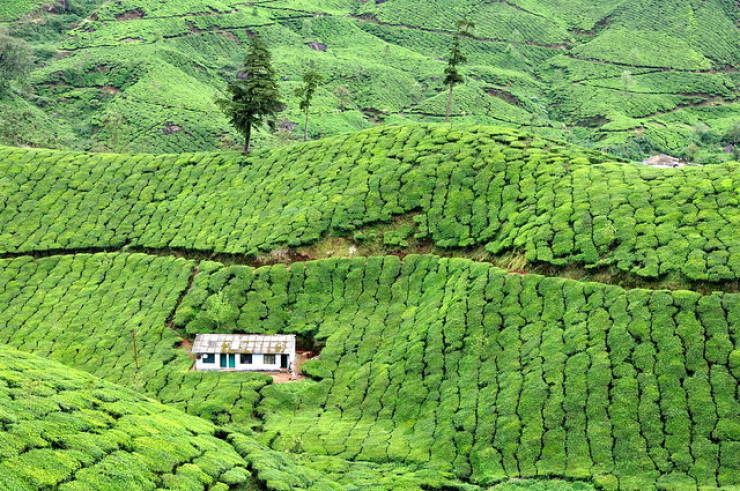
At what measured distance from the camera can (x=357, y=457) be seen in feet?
131

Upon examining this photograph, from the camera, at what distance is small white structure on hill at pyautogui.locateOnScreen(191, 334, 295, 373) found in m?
50.2

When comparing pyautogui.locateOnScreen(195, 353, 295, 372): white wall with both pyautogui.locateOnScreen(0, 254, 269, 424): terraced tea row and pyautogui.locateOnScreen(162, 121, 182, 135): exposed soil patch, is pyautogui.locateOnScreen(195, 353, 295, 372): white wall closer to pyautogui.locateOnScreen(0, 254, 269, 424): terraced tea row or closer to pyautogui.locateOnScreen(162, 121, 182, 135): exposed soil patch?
pyautogui.locateOnScreen(0, 254, 269, 424): terraced tea row

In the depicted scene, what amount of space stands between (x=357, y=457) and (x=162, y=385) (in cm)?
1666

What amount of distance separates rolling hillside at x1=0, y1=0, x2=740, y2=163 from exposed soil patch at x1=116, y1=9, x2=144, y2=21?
248 mm

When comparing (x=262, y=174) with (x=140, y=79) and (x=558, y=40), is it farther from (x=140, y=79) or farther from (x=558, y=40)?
(x=558, y=40)

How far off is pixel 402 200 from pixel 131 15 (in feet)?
451

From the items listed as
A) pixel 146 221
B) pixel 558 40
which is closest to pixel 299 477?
pixel 146 221

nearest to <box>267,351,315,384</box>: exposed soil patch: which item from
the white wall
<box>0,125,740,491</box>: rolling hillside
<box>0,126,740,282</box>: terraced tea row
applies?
the white wall

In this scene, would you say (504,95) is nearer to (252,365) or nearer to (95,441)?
(252,365)

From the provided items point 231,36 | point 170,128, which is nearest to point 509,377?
point 170,128

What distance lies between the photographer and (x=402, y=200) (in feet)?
202

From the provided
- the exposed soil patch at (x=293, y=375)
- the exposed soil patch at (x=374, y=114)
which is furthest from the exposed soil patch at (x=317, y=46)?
the exposed soil patch at (x=293, y=375)

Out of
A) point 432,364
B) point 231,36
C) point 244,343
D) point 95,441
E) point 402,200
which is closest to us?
point 95,441

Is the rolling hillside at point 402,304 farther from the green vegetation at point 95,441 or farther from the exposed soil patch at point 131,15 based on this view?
the exposed soil patch at point 131,15
